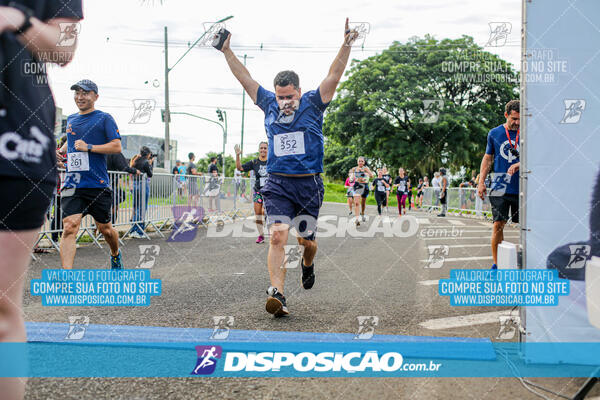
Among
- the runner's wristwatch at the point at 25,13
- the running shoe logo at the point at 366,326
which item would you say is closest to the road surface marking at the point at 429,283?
the running shoe logo at the point at 366,326

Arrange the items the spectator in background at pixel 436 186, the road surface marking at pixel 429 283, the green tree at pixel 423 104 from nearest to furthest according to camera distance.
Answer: the road surface marking at pixel 429 283 → the spectator in background at pixel 436 186 → the green tree at pixel 423 104

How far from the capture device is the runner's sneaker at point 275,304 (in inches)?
155

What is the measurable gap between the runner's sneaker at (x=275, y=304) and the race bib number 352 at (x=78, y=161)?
242 cm

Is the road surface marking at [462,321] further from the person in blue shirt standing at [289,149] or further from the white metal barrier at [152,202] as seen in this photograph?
the white metal barrier at [152,202]

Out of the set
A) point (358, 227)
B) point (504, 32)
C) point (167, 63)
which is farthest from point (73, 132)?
point (167, 63)

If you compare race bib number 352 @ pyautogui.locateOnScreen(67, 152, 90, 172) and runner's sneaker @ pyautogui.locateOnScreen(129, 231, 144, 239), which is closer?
race bib number 352 @ pyautogui.locateOnScreen(67, 152, 90, 172)

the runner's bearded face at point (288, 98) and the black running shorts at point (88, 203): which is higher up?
the runner's bearded face at point (288, 98)

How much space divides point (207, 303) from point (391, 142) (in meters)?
32.5

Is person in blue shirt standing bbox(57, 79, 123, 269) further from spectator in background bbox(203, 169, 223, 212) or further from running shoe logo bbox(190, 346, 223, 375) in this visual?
spectator in background bbox(203, 169, 223, 212)

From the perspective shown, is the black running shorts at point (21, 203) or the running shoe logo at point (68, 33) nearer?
the black running shorts at point (21, 203)

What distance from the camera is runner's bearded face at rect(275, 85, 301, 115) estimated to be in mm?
4367

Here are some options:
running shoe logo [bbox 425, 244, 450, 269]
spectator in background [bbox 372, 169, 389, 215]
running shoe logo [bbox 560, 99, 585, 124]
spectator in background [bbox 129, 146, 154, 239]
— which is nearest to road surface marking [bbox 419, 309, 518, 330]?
running shoe logo [bbox 560, 99, 585, 124]

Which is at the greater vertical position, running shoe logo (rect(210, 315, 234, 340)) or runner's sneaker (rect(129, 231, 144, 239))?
running shoe logo (rect(210, 315, 234, 340))

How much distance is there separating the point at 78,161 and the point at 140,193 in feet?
17.9
